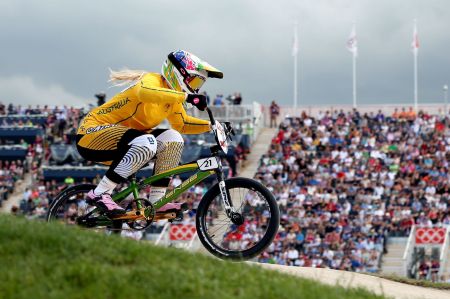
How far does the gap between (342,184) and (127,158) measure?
2513 cm

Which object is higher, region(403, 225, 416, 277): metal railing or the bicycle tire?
the bicycle tire

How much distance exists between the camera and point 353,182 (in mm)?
36219

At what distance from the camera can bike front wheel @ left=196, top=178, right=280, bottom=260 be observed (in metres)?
11.2

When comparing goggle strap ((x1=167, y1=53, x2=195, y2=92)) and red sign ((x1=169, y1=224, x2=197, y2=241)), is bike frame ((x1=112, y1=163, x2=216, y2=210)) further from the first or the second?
red sign ((x1=169, y1=224, x2=197, y2=241))

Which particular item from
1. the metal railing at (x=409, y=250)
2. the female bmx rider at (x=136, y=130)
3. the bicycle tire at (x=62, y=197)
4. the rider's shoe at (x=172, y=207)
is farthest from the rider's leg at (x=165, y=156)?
the metal railing at (x=409, y=250)

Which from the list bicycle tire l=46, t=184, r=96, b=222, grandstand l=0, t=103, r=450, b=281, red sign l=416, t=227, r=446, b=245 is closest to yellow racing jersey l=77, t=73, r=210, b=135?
bicycle tire l=46, t=184, r=96, b=222

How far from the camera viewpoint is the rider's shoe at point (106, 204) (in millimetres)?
11531

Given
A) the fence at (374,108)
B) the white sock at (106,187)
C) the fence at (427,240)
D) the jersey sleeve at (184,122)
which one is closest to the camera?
the white sock at (106,187)

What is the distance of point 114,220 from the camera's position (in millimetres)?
11703

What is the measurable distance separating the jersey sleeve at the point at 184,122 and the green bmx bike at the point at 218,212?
0.56 m

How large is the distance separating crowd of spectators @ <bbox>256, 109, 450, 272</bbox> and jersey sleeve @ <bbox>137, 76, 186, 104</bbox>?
17.9m

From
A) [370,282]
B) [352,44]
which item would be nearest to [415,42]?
[352,44]

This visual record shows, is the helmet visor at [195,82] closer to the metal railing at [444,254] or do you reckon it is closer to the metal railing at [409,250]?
the metal railing at [409,250]

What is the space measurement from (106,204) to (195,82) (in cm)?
190
